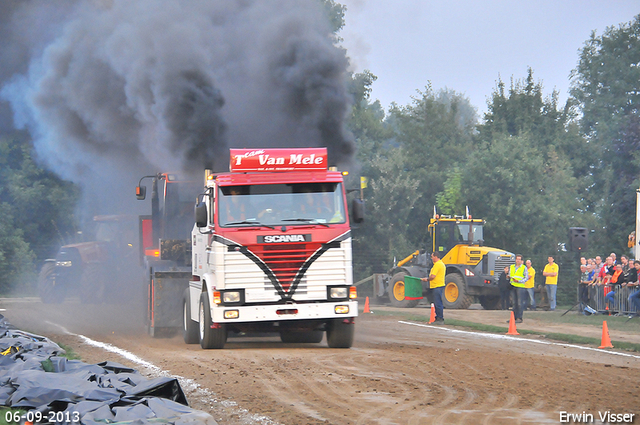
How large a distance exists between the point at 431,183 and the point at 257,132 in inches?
1449

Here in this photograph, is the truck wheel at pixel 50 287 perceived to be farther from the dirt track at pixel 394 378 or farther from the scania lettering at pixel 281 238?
the scania lettering at pixel 281 238

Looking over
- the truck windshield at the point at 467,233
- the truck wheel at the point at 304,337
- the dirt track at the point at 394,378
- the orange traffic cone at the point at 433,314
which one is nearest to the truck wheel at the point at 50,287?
the dirt track at the point at 394,378

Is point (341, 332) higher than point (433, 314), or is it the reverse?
point (341, 332)

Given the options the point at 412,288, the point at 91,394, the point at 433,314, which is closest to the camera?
the point at 91,394

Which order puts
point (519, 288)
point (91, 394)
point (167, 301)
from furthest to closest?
1. point (519, 288)
2. point (167, 301)
3. point (91, 394)

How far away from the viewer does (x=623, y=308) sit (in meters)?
23.5

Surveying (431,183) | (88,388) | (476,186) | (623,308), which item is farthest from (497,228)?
(88,388)

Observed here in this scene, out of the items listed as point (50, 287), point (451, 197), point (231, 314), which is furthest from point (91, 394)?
point (451, 197)

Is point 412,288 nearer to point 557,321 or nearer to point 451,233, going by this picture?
point 451,233

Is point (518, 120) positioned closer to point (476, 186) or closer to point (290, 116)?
point (476, 186)

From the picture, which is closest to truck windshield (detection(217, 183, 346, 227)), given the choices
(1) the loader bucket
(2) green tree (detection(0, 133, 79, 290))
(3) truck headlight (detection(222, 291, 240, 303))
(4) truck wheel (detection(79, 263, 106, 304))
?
(3) truck headlight (detection(222, 291, 240, 303))

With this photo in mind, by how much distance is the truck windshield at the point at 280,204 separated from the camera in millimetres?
12836

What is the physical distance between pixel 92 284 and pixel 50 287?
7.84 feet

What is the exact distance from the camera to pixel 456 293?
28.7m
